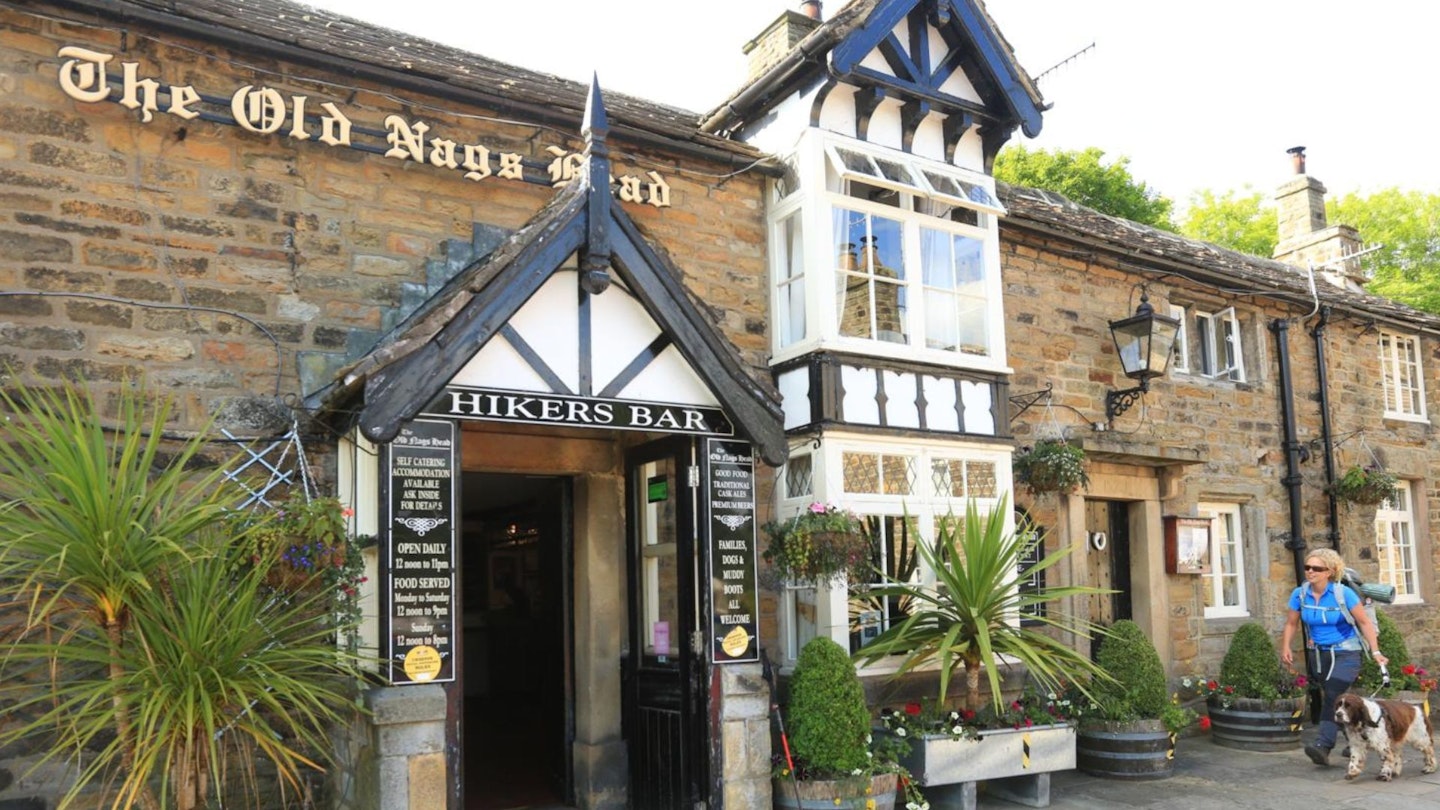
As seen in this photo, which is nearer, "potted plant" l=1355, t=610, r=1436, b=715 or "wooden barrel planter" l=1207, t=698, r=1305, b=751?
"wooden barrel planter" l=1207, t=698, r=1305, b=751

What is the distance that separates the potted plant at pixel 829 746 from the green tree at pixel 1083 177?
65.4ft

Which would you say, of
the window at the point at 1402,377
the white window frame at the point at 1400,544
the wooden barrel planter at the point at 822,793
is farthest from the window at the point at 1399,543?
the wooden barrel planter at the point at 822,793

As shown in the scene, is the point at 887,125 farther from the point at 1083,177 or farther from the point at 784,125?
the point at 1083,177

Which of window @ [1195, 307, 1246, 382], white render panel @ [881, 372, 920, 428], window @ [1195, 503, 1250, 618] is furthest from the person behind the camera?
window @ [1195, 307, 1246, 382]

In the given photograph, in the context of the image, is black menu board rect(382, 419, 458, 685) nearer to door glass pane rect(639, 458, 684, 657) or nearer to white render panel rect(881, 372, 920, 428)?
door glass pane rect(639, 458, 684, 657)

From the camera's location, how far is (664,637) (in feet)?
23.9

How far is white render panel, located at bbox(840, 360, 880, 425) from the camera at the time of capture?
8406 mm

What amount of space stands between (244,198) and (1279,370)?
11.0 meters

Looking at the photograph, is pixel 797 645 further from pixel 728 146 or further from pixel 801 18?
pixel 801 18

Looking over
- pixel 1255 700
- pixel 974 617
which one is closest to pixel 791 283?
pixel 974 617

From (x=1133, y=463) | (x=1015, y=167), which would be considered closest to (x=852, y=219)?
(x=1133, y=463)

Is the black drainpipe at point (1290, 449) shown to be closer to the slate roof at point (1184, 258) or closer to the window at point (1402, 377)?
the slate roof at point (1184, 258)

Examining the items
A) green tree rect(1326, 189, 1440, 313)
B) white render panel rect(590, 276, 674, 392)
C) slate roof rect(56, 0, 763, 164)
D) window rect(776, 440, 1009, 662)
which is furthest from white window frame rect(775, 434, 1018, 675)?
green tree rect(1326, 189, 1440, 313)

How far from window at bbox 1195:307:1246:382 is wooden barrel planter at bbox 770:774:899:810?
748 cm
